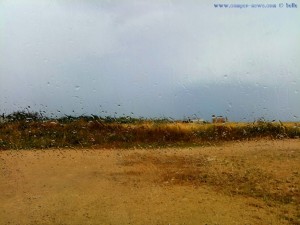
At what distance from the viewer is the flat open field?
483cm

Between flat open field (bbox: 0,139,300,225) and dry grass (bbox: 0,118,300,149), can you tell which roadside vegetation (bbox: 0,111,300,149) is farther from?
flat open field (bbox: 0,139,300,225)

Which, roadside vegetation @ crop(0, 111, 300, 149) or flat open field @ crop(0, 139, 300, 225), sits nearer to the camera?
flat open field @ crop(0, 139, 300, 225)

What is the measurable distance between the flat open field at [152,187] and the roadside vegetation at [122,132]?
1546 millimetres

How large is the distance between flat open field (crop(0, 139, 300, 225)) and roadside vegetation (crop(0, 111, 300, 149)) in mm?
1546

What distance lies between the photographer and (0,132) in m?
9.73

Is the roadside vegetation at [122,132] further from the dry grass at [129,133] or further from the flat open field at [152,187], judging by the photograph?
the flat open field at [152,187]

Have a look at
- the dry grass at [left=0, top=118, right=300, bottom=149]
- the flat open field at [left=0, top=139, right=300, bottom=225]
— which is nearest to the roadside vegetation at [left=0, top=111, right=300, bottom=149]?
the dry grass at [left=0, top=118, right=300, bottom=149]

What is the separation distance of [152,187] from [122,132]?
4621 mm

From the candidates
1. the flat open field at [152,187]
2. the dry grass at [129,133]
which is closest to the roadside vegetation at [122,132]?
the dry grass at [129,133]

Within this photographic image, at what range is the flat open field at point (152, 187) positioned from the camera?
4832 millimetres

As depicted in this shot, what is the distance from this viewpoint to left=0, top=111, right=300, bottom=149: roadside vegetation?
9.34 metres

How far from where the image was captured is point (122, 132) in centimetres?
1030

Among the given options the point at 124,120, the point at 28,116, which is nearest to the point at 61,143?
the point at 28,116

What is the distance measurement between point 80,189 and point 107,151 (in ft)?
7.91
